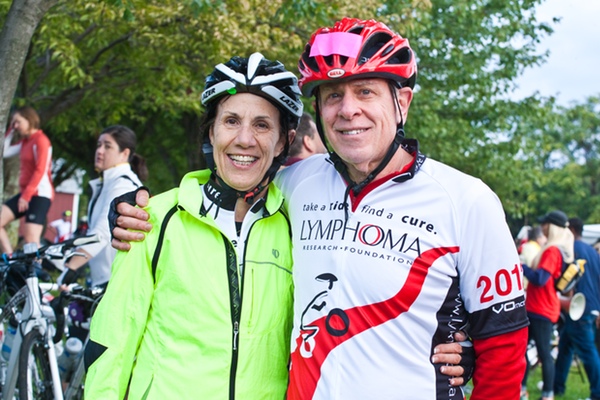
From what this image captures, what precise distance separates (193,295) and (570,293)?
773cm

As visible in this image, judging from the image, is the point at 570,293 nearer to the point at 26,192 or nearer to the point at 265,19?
the point at 265,19

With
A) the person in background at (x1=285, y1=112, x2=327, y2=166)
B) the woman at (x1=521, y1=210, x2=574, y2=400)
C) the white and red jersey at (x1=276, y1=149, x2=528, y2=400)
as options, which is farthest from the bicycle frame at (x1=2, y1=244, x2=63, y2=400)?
the woman at (x1=521, y1=210, x2=574, y2=400)

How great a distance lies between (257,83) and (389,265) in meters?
0.87

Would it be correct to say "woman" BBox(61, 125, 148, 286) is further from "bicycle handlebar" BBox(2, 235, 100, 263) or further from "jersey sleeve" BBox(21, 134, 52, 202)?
"jersey sleeve" BBox(21, 134, 52, 202)

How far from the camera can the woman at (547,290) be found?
26.0 ft

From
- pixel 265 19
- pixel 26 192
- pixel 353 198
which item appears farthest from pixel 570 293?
pixel 353 198

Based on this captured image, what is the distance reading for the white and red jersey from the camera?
2326mm

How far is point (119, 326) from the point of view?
2.46m

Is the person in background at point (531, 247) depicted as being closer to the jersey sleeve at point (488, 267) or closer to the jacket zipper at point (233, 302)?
the jersey sleeve at point (488, 267)

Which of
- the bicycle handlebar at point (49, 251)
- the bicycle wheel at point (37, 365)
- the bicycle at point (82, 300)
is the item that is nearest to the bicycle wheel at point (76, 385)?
the bicycle at point (82, 300)

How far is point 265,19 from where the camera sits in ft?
32.0

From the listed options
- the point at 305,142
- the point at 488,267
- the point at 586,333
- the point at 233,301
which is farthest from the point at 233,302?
the point at 586,333

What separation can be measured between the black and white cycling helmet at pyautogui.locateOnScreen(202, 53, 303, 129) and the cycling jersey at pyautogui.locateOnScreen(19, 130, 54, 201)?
227 inches

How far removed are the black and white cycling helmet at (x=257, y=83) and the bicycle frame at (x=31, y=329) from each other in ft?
9.36
